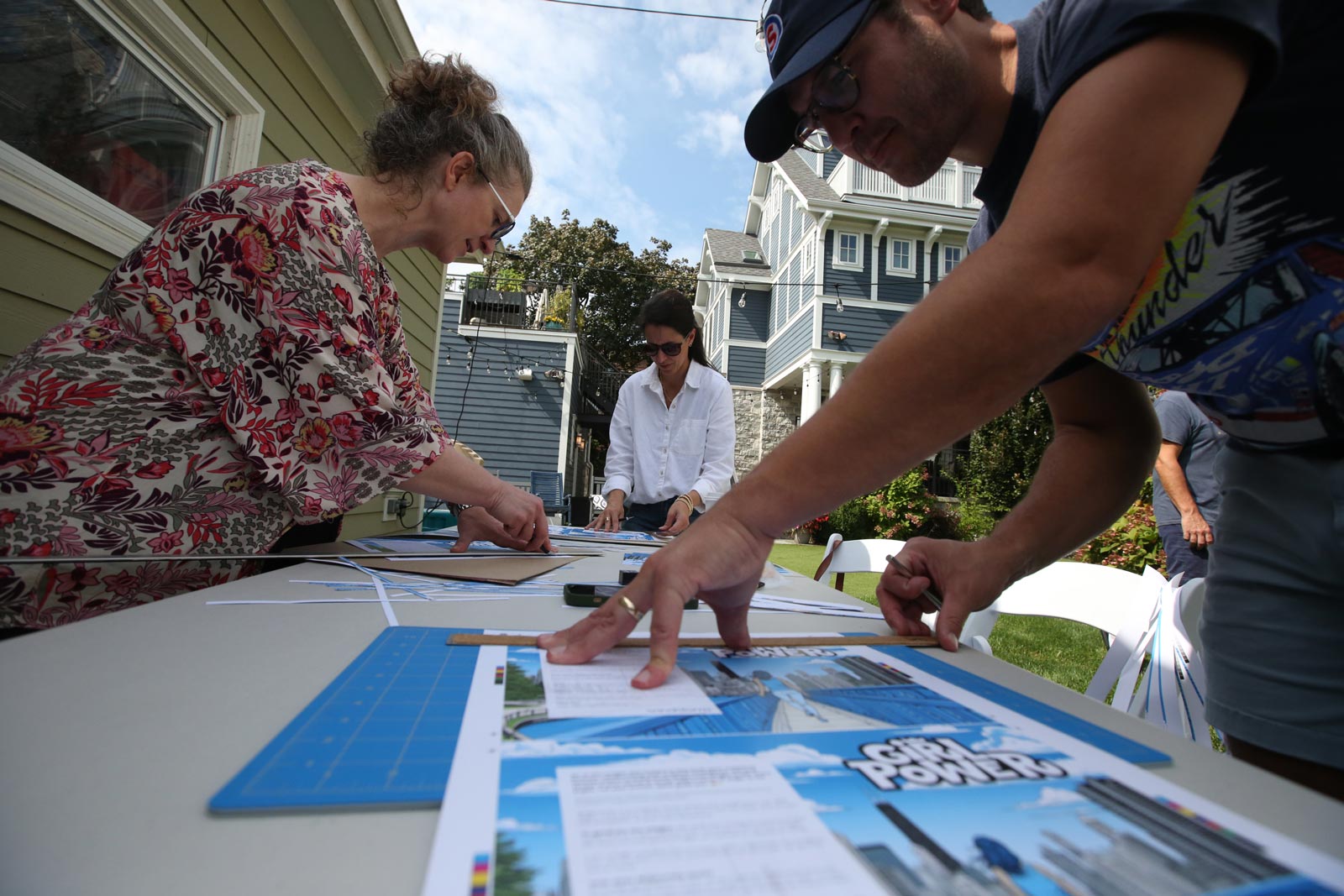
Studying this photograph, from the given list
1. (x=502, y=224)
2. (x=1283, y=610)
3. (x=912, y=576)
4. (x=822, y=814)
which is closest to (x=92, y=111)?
(x=502, y=224)

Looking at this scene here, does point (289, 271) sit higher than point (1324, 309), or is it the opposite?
point (289, 271)

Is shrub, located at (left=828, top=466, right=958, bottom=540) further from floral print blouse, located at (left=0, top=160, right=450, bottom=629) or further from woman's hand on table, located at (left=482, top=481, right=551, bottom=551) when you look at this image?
floral print blouse, located at (left=0, top=160, right=450, bottom=629)

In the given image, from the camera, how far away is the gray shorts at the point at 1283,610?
2.60 feet

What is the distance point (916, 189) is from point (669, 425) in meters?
13.8

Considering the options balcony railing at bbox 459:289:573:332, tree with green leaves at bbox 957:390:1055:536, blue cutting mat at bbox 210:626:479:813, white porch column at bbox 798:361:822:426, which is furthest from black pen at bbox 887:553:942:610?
white porch column at bbox 798:361:822:426

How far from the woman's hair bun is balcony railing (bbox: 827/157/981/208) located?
14289 millimetres

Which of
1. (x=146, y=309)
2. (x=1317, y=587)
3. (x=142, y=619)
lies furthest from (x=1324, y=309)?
(x=146, y=309)

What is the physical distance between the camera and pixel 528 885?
0.33 metres

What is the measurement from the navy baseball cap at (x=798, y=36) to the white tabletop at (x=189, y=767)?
844 mm

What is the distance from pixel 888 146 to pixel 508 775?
102 cm

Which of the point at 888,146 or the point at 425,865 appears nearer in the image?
the point at 425,865

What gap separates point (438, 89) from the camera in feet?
5.37

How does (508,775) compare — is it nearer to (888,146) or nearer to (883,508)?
(888,146)

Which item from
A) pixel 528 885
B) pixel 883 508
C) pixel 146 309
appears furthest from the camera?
pixel 883 508
